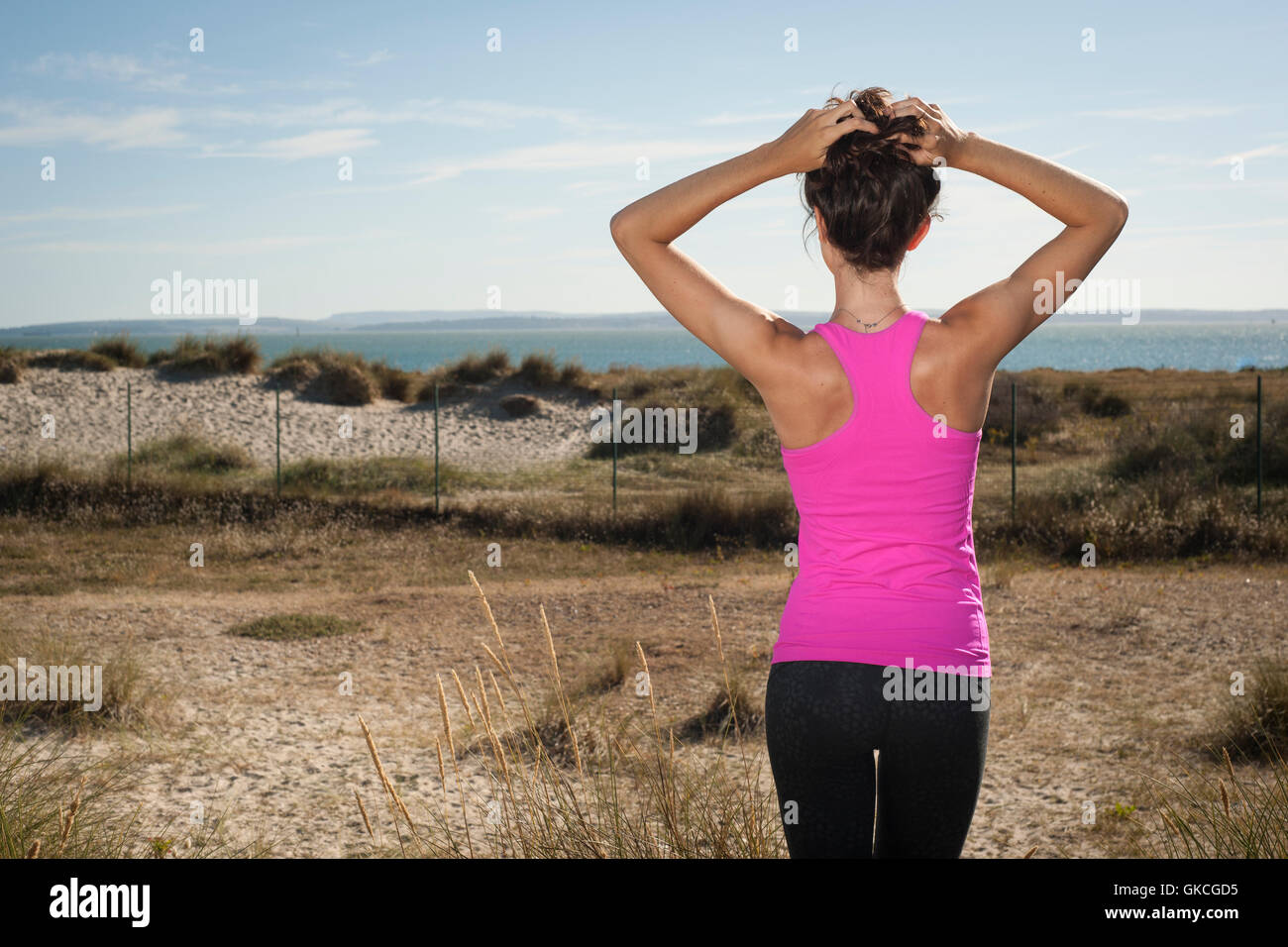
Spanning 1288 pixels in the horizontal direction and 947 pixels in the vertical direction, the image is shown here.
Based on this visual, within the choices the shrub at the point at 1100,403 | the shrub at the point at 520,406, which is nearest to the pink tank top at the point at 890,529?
the shrub at the point at 520,406

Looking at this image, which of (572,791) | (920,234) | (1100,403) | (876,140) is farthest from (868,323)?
(1100,403)

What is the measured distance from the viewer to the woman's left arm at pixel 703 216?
1616 mm

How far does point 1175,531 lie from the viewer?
43.2 ft

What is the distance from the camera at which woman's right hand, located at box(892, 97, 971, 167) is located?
63.0 inches

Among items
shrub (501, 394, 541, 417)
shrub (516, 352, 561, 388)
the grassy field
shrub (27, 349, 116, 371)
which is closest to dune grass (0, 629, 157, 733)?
the grassy field

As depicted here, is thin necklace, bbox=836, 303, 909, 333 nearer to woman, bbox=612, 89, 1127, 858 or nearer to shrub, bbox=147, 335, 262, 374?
woman, bbox=612, 89, 1127, 858

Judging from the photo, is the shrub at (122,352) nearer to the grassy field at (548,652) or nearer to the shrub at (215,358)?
the shrub at (215,358)

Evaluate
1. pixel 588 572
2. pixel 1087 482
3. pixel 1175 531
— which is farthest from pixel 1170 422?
pixel 588 572

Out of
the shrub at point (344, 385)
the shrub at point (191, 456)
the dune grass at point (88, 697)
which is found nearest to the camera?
the dune grass at point (88, 697)

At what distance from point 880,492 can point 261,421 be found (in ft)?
79.6

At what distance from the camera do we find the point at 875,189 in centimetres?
160

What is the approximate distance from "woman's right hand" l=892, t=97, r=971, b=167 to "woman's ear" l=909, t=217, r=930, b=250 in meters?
0.09

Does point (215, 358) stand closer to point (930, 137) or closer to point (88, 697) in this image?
point (88, 697)

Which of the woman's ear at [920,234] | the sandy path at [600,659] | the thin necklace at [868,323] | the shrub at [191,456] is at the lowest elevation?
the sandy path at [600,659]
